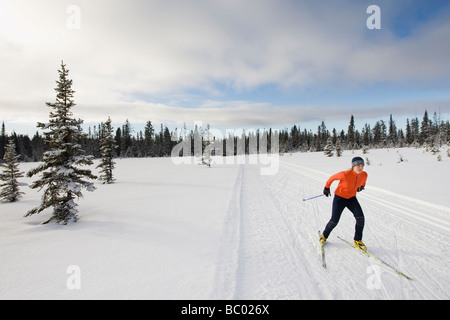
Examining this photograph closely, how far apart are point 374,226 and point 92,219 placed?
9.61 m

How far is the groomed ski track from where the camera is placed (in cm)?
338

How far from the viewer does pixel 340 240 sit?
530 cm

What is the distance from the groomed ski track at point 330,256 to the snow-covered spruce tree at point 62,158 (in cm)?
571

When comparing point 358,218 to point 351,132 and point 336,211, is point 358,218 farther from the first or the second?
point 351,132

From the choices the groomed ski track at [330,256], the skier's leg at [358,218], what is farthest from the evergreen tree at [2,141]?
the skier's leg at [358,218]

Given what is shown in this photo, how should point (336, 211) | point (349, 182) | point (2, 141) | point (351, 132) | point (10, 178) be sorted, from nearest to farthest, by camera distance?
point (349, 182) < point (336, 211) < point (10, 178) < point (2, 141) < point (351, 132)

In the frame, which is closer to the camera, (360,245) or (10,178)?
(360,245)

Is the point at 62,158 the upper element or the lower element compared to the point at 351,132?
lower

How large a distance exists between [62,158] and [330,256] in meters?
8.95

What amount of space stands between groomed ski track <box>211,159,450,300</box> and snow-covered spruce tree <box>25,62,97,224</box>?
18.7 feet

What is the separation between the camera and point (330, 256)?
4496mm

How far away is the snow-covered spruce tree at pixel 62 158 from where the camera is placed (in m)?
7.12

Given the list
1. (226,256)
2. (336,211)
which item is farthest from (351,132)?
(226,256)

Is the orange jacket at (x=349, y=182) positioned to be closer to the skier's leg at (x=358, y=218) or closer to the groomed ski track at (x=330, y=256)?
the skier's leg at (x=358, y=218)
